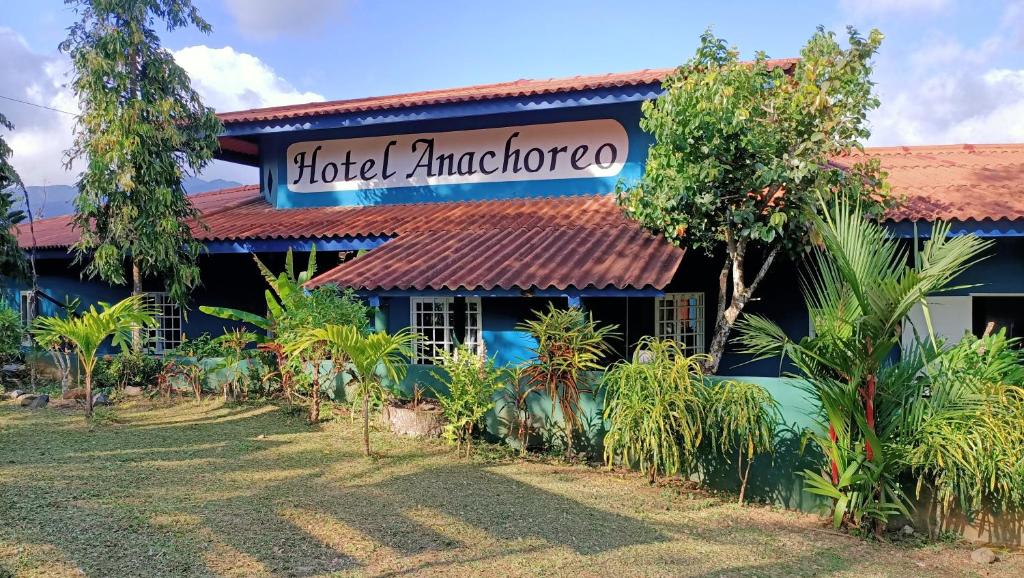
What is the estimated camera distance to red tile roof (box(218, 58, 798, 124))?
34.2 feet

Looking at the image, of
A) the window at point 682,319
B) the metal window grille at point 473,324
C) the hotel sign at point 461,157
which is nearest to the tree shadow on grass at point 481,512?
the metal window grille at point 473,324

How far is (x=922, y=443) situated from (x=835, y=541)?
3.22 ft

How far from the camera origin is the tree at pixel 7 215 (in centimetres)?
1058

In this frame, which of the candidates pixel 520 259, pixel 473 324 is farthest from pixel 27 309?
pixel 520 259

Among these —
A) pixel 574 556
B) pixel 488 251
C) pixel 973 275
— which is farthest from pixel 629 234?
pixel 574 556

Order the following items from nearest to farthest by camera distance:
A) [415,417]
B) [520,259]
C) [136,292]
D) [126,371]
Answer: [415,417] → [520,259] → [126,371] → [136,292]

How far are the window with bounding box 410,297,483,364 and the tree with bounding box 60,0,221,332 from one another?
140 inches

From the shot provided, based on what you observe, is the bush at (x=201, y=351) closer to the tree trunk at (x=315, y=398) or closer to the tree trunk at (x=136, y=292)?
the tree trunk at (x=136, y=292)

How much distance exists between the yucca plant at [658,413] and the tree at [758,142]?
1792 mm

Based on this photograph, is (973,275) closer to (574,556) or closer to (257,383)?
(574,556)

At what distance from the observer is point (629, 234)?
9.68 metres

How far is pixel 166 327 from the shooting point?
14250 mm

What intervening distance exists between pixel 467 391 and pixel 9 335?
898cm

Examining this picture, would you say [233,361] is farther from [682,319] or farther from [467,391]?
[682,319]
